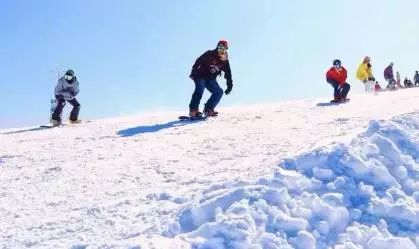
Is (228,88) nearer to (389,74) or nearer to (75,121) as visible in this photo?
(75,121)

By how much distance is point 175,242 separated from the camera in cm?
540

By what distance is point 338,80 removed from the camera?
15445 millimetres

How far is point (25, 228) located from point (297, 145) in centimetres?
388

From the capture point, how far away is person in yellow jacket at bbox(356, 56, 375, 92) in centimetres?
2193

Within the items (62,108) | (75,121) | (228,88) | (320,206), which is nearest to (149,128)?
(228,88)

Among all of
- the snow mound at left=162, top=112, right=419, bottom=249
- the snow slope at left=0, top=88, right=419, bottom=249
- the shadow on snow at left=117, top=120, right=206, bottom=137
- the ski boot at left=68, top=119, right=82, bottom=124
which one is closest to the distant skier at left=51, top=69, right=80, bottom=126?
the ski boot at left=68, top=119, right=82, bottom=124

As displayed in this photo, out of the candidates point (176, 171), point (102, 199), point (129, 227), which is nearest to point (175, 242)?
point (129, 227)

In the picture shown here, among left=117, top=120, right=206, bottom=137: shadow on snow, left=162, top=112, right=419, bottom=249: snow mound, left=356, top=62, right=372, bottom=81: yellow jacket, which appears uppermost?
left=356, top=62, right=372, bottom=81: yellow jacket

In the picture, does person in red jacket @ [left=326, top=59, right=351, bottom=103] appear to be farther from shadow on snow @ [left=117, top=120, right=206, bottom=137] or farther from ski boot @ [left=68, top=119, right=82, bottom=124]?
ski boot @ [left=68, top=119, right=82, bottom=124]

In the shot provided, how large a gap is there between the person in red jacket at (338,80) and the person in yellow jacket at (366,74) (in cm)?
664

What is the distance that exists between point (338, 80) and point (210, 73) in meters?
4.21

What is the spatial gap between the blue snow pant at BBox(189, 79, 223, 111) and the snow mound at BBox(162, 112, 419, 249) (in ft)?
20.1

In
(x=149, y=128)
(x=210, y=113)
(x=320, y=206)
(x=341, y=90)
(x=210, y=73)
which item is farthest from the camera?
(x=341, y=90)

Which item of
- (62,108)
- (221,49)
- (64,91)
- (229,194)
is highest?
(221,49)
